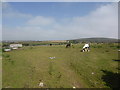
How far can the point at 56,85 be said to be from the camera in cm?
537

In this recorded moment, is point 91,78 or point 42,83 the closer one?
point 42,83

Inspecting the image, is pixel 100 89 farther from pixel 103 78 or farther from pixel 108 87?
pixel 103 78

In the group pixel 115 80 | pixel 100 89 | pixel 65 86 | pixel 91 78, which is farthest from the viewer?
pixel 91 78

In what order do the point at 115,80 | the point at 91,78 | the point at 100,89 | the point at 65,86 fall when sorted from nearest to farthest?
the point at 100,89 → the point at 65,86 → the point at 115,80 → the point at 91,78

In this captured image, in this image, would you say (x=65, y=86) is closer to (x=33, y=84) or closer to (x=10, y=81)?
(x=33, y=84)

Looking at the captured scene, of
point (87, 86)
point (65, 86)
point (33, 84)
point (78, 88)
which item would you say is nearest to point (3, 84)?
point (33, 84)

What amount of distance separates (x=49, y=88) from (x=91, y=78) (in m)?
2.93

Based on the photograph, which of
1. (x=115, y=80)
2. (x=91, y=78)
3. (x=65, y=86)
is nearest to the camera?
(x=65, y=86)

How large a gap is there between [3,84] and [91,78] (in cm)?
563

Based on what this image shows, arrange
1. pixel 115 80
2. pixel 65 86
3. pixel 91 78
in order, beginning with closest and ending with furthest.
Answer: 1. pixel 65 86
2. pixel 115 80
3. pixel 91 78

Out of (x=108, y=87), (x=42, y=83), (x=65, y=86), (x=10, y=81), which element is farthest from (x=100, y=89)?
(x=10, y=81)

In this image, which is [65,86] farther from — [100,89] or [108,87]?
[108,87]

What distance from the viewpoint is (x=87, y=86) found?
530 centimetres

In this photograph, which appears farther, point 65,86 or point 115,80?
point 115,80
